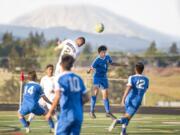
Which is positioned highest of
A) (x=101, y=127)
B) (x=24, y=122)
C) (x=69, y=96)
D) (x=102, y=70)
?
(x=69, y=96)

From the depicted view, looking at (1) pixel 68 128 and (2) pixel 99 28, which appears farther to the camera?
(2) pixel 99 28

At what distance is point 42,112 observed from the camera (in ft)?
64.8

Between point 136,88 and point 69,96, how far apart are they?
5643 mm

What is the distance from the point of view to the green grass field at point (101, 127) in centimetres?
2008

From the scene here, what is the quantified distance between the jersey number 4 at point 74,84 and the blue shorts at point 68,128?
0.62 meters

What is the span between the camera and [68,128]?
13375 mm

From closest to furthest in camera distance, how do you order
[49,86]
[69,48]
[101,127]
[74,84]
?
1. [74,84]
2. [69,48]
3. [49,86]
4. [101,127]

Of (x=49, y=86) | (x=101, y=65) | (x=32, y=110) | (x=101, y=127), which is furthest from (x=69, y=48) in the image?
(x=101, y=65)

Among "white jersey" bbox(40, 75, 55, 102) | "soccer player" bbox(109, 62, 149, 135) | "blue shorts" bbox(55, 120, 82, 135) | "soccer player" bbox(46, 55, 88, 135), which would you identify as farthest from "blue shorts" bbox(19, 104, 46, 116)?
"blue shorts" bbox(55, 120, 82, 135)

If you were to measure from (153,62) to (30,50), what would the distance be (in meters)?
17.5

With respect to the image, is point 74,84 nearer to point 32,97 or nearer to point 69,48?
point 32,97

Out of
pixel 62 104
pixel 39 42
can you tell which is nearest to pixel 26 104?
pixel 62 104

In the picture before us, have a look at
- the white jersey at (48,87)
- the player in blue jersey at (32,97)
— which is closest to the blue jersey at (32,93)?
the player in blue jersey at (32,97)

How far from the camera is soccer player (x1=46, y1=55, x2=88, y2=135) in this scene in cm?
1341
